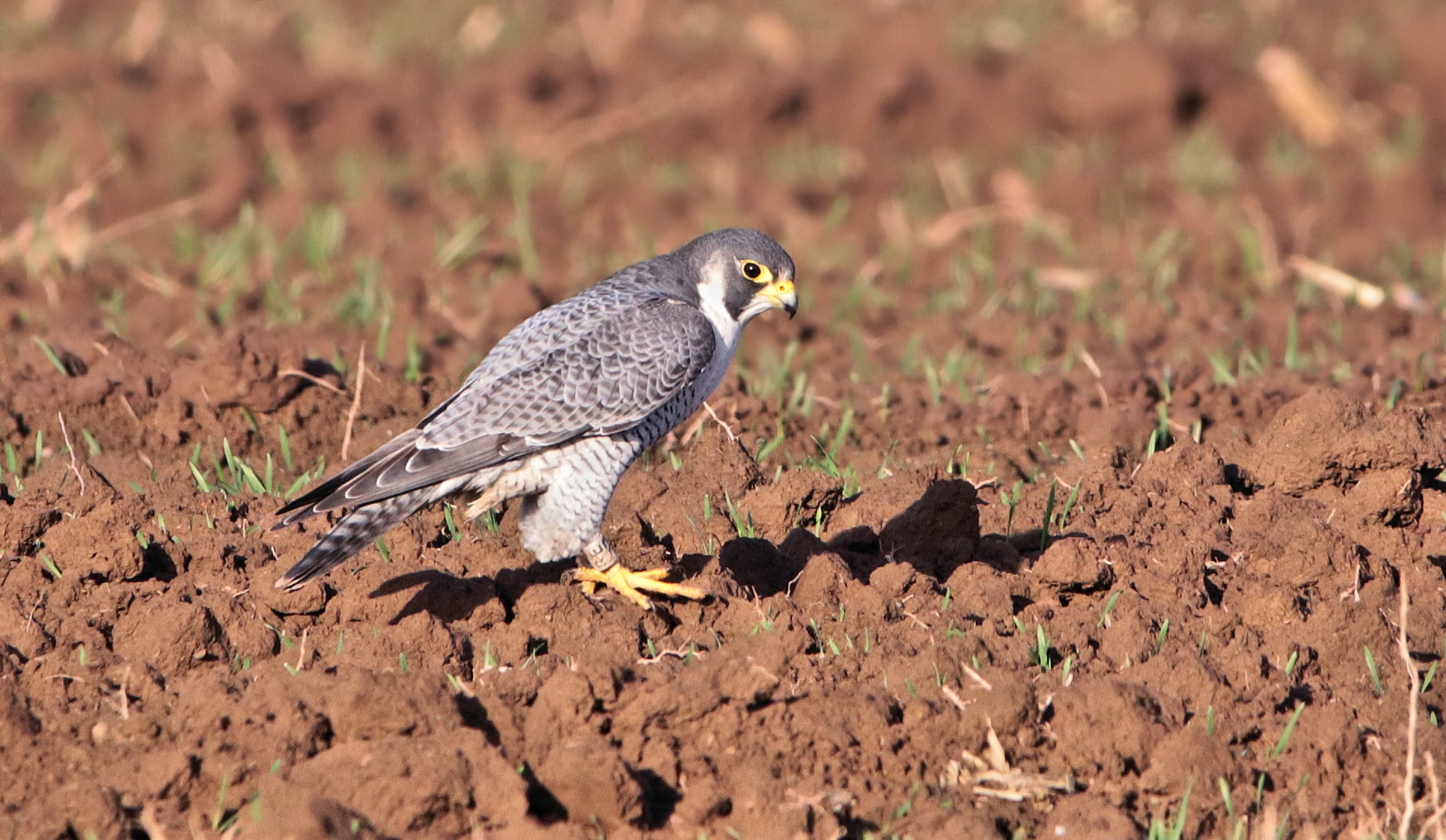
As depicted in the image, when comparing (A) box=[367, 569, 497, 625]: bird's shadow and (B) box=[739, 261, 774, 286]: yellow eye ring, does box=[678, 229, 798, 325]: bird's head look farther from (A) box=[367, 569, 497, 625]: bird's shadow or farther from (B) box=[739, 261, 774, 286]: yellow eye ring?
(A) box=[367, 569, 497, 625]: bird's shadow

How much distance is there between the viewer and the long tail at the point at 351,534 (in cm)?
506

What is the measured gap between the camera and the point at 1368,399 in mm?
7250

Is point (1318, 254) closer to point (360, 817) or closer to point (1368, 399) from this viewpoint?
point (1368, 399)

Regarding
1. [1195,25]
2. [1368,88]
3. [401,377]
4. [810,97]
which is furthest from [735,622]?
[1195,25]

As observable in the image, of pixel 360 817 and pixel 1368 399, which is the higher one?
pixel 360 817

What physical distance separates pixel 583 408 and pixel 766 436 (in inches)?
61.6

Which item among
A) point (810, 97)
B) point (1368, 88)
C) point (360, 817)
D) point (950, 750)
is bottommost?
point (1368, 88)

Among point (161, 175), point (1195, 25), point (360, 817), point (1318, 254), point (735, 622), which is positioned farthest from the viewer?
point (1195, 25)

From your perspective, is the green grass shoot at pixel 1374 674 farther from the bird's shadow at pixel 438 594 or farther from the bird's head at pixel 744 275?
the bird's shadow at pixel 438 594

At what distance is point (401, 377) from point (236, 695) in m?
2.76

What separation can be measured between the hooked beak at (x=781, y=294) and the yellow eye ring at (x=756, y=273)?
0.8 inches

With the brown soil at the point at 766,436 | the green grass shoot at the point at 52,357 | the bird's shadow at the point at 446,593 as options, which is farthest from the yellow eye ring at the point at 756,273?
the green grass shoot at the point at 52,357

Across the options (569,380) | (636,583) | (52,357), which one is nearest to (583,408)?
(569,380)

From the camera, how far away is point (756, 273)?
19.9 feet
